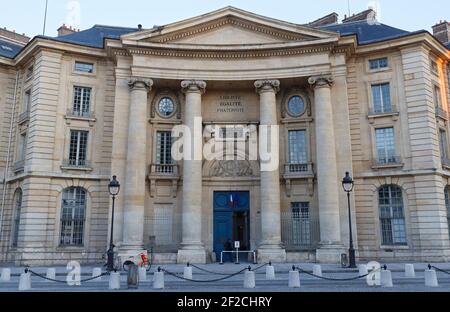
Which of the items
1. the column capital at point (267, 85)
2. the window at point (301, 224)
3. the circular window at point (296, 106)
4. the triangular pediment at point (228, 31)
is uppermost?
the triangular pediment at point (228, 31)

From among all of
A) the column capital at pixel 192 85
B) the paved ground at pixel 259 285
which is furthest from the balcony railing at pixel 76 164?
the paved ground at pixel 259 285

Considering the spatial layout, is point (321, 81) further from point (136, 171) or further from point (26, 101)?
point (26, 101)

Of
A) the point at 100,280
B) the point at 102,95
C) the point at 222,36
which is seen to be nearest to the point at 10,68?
the point at 102,95

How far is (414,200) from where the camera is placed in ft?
77.0

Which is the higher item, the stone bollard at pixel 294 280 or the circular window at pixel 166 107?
the circular window at pixel 166 107

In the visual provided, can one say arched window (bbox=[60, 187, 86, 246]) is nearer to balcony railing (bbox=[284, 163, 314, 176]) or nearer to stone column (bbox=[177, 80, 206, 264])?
stone column (bbox=[177, 80, 206, 264])

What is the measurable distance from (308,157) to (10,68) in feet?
68.1

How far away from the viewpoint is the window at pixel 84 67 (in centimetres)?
2618

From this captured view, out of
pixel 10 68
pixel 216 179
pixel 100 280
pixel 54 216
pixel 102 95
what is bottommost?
pixel 100 280

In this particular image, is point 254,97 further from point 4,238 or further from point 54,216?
point 4,238

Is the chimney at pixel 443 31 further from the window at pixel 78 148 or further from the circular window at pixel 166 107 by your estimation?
the window at pixel 78 148

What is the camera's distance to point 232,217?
84.7 ft

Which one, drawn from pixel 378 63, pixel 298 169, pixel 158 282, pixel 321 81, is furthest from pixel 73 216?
pixel 378 63

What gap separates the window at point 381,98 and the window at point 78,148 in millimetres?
17794
